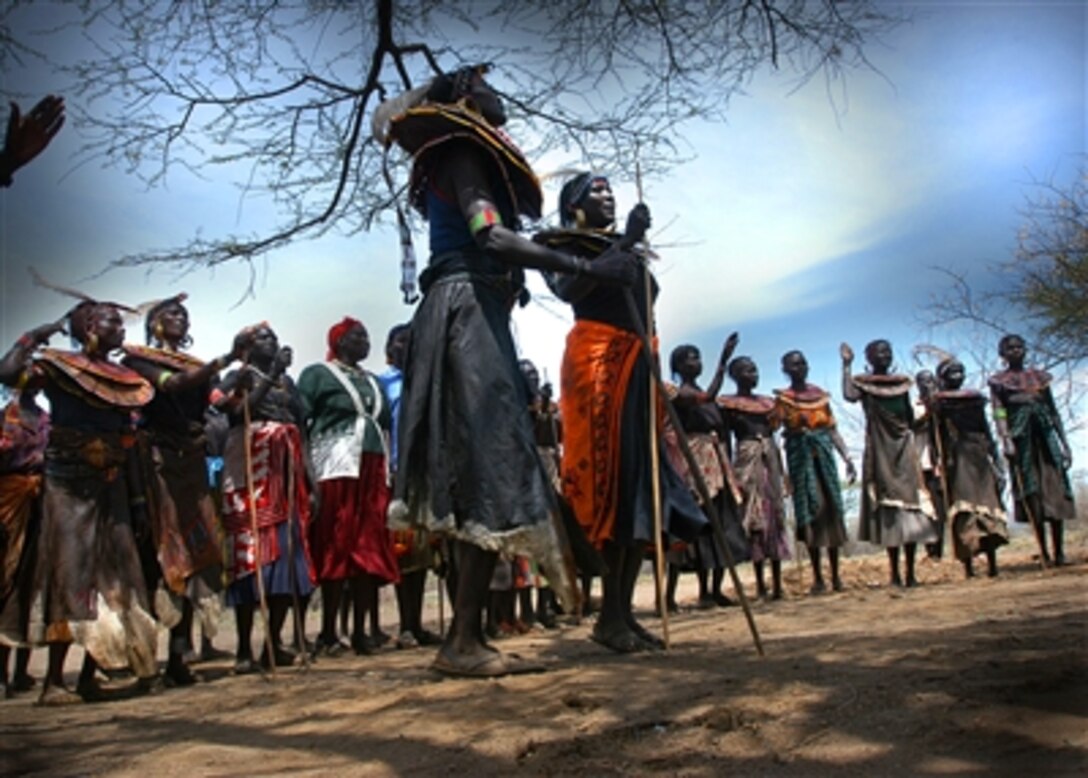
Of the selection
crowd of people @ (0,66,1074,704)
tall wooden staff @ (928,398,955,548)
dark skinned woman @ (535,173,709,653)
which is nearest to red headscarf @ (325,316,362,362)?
crowd of people @ (0,66,1074,704)

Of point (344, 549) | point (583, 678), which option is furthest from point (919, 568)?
point (583, 678)

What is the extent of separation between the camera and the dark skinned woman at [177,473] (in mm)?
5090

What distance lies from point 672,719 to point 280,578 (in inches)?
146

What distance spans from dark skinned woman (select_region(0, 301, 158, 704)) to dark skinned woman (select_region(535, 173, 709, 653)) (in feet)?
7.41

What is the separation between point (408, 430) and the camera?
11.5 ft

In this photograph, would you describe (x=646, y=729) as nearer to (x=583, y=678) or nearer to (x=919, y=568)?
(x=583, y=678)

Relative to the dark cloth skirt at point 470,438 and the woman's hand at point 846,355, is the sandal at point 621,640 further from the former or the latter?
the woman's hand at point 846,355

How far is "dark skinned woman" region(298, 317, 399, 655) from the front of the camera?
6160 mm

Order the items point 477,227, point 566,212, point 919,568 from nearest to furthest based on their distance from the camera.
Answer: point 477,227 < point 566,212 < point 919,568

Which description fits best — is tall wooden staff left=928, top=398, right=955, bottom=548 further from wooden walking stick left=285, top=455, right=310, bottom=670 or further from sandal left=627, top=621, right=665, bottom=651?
wooden walking stick left=285, top=455, right=310, bottom=670

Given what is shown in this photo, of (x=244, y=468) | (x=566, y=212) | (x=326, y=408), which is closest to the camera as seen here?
(x=566, y=212)

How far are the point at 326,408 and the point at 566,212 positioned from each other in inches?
98.8

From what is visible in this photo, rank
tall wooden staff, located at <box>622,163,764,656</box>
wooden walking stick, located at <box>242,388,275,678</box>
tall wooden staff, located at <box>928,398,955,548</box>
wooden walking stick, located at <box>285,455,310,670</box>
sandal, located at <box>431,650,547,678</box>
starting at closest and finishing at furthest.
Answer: sandal, located at <box>431,650,547,678</box>, tall wooden staff, located at <box>622,163,764,656</box>, wooden walking stick, located at <box>242,388,275,678</box>, wooden walking stick, located at <box>285,455,310,670</box>, tall wooden staff, located at <box>928,398,955,548</box>

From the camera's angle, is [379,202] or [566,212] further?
[379,202]
